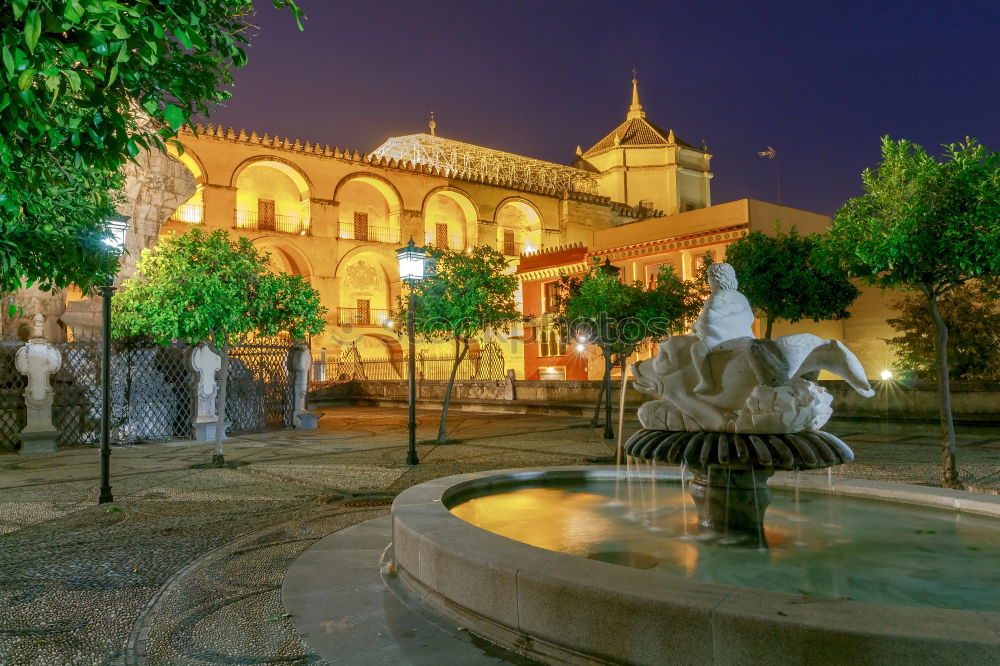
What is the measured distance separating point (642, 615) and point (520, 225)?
4547 centimetres

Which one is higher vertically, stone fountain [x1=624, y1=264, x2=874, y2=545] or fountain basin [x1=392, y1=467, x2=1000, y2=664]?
stone fountain [x1=624, y1=264, x2=874, y2=545]

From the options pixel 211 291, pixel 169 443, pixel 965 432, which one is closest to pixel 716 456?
pixel 211 291

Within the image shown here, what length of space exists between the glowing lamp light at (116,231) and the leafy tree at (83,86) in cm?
105

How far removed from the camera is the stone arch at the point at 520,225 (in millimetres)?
45750

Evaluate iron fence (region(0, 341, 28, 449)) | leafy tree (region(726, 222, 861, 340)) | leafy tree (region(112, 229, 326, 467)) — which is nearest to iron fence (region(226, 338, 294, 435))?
leafy tree (region(112, 229, 326, 467))

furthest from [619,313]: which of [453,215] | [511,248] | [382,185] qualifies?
[511,248]

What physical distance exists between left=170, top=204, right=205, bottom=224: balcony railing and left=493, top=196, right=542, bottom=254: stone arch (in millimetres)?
18653

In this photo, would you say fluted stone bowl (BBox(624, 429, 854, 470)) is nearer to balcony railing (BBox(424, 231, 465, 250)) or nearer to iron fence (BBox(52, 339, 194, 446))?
iron fence (BBox(52, 339, 194, 446))

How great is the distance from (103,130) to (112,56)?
2.84ft

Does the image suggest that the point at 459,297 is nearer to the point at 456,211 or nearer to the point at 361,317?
the point at 361,317

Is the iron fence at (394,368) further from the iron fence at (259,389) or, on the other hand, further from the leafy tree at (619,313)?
the leafy tree at (619,313)

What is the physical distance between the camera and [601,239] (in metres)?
31.9

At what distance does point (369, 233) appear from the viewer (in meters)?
41.3

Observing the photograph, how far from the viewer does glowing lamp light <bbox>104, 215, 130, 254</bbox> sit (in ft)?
25.5
